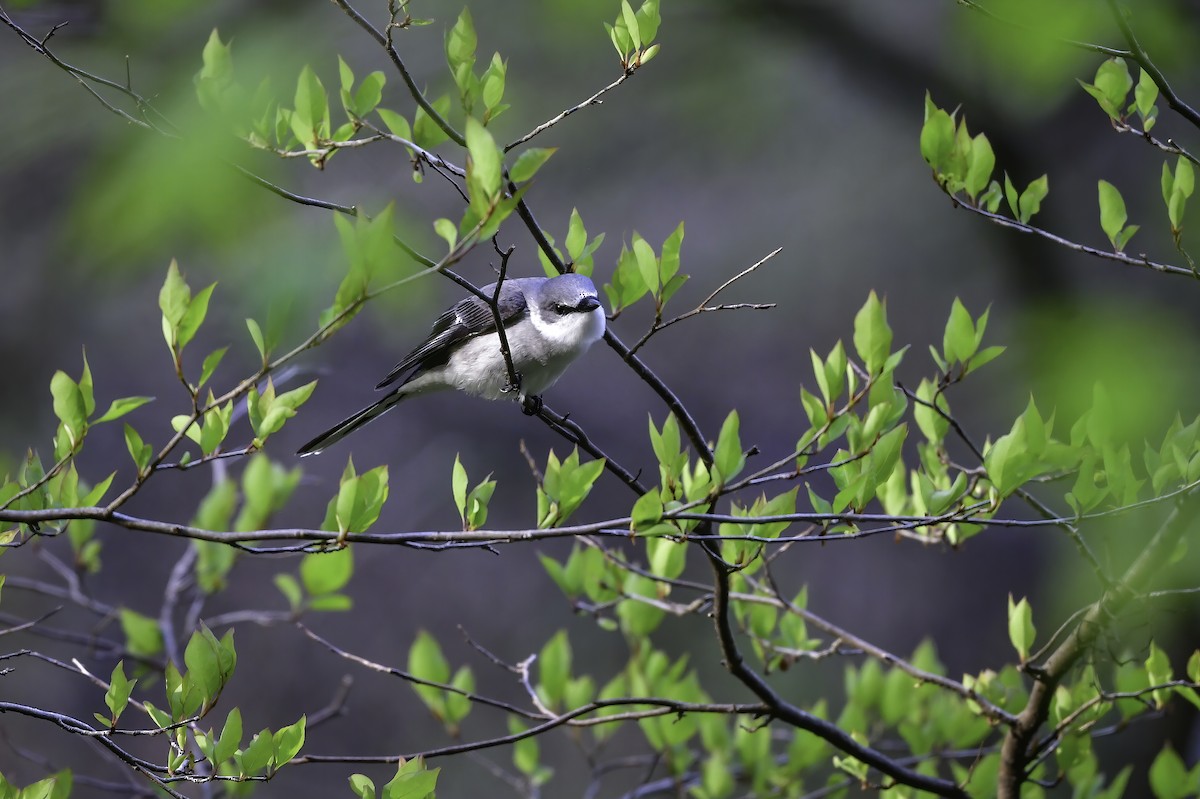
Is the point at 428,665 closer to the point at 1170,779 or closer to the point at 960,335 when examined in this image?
the point at 960,335

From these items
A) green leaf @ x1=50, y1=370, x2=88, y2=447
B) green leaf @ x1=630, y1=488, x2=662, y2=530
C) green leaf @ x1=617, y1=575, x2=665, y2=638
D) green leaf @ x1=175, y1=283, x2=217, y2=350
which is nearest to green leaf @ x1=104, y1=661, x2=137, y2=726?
green leaf @ x1=50, y1=370, x2=88, y2=447

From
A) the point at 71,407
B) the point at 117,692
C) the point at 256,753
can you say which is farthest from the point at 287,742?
the point at 71,407

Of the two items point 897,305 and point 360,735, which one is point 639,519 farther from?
point 897,305

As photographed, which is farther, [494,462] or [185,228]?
[494,462]

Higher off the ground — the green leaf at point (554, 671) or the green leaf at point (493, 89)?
the green leaf at point (493, 89)

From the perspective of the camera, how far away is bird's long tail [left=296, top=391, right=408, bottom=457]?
98.3 inches

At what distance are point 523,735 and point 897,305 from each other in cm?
587

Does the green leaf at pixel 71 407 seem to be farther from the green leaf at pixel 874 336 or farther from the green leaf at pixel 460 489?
the green leaf at pixel 874 336

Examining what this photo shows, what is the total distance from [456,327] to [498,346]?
296mm

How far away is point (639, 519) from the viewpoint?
1.33 meters

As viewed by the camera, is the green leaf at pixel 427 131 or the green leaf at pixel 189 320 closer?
the green leaf at pixel 189 320

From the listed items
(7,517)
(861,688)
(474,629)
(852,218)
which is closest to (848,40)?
(852,218)

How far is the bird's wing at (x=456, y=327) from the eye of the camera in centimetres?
310

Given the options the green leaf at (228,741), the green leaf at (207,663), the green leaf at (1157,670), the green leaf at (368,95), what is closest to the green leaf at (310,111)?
the green leaf at (368,95)
